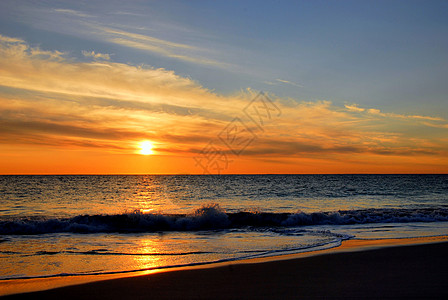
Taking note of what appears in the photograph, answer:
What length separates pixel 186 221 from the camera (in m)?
18.7

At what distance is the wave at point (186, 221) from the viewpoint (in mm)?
16562

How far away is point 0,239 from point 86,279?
839 cm

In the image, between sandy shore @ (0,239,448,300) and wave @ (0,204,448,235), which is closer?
sandy shore @ (0,239,448,300)

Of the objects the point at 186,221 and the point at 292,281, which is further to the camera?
the point at 186,221

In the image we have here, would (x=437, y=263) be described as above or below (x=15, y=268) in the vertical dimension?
below

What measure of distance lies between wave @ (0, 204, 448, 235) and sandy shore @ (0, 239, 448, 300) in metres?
9.77

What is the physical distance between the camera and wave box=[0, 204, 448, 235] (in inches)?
652

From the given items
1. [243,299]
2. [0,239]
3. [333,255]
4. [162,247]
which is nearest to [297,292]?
[243,299]

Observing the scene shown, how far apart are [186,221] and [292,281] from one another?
12065 millimetres

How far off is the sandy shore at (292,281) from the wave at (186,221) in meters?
9.77

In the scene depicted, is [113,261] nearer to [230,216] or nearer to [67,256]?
→ [67,256]

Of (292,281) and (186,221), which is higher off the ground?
(186,221)

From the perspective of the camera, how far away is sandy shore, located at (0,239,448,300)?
20.6 feet

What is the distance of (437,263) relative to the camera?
28.4 feet
